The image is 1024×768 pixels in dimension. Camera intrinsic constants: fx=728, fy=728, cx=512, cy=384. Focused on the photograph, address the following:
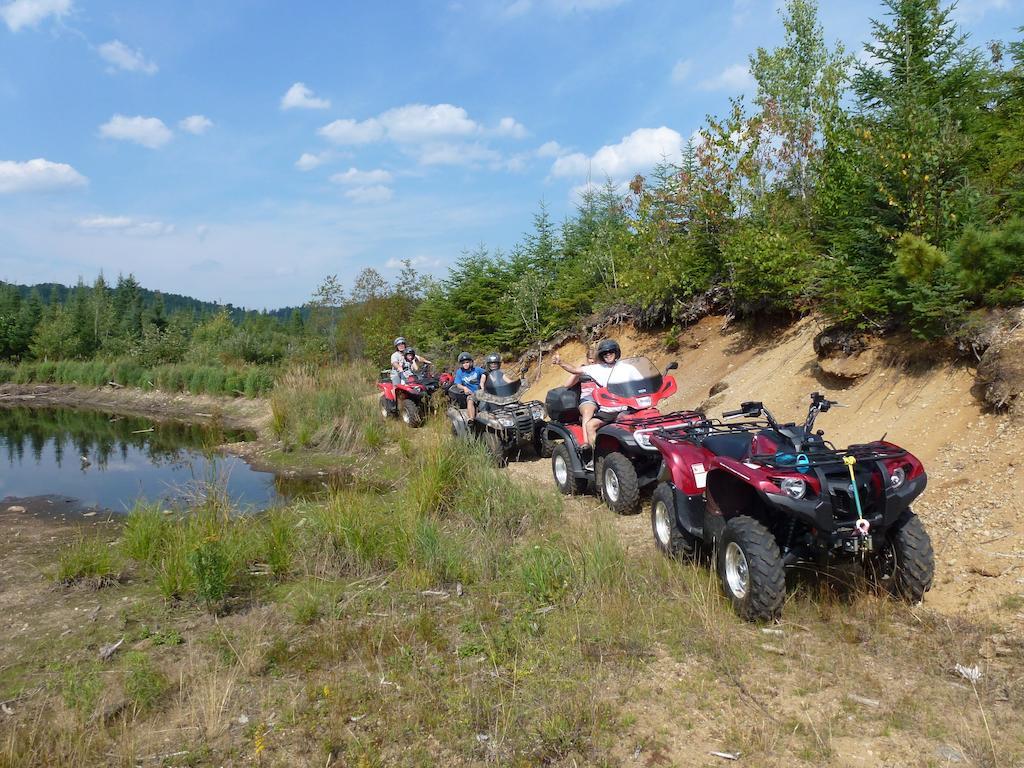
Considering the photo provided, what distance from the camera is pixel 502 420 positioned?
31.1 ft

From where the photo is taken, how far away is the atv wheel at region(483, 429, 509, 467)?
9.20 m

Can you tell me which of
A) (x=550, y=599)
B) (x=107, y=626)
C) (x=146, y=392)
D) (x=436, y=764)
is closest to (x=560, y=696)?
(x=436, y=764)

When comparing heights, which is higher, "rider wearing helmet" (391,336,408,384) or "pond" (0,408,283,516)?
"rider wearing helmet" (391,336,408,384)

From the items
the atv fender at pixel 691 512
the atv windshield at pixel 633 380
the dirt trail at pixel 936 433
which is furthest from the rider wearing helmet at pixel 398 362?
the atv fender at pixel 691 512

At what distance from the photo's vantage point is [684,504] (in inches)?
203

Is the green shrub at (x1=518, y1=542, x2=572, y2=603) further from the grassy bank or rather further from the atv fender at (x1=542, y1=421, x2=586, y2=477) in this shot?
the atv fender at (x1=542, y1=421, x2=586, y2=477)

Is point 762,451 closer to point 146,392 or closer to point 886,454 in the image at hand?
point 886,454

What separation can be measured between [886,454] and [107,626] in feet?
17.2

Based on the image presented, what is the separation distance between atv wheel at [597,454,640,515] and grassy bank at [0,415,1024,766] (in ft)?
2.86

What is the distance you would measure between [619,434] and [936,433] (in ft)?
9.34

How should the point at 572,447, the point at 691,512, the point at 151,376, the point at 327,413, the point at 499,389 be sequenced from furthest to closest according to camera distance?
1. the point at 151,376
2. the point at 327,413
3. the point at 499,389
4. the point at 572,447
5. the point at 691,512

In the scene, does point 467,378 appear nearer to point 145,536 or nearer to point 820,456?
point 145,536

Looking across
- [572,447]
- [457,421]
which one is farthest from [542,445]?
[572,447]

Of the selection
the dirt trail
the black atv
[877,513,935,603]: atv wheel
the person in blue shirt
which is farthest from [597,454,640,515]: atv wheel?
the person in blue shirt
